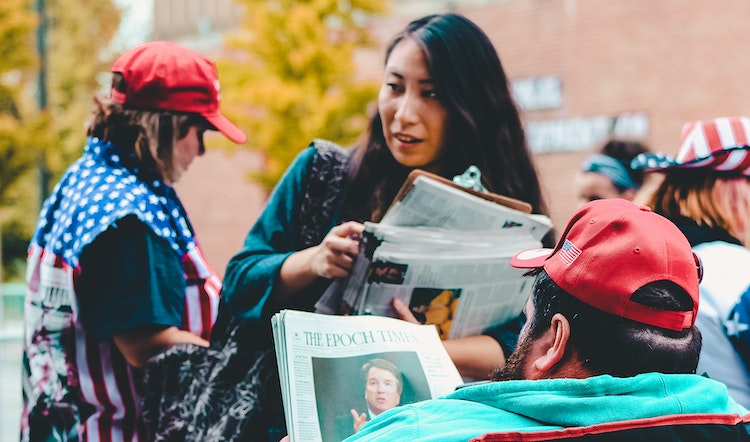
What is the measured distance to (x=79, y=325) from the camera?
2.11 meters

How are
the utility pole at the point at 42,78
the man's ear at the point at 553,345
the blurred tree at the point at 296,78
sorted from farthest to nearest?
the blurred tree at the point at 296,78, the utility pole at the point at 42,78, the man's ear at the point at 553,345

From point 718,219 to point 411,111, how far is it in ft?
3.69

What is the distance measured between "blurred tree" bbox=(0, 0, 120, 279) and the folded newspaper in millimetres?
13558

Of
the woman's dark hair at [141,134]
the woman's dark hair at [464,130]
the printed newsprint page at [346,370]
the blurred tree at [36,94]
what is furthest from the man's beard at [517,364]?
the blurred tree at [36,94]

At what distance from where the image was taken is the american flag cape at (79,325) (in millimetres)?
2092

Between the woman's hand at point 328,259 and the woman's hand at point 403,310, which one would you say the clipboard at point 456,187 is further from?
the woman's hand at point 403,310

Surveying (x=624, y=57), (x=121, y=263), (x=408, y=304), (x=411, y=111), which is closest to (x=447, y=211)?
(x=408, y=304)

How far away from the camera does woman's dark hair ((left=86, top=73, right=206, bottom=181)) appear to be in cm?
223

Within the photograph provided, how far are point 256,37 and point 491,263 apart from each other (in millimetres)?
13166

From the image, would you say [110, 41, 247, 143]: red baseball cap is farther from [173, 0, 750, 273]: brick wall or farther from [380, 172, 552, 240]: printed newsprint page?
[173, 0, 750, 273]: brick wall

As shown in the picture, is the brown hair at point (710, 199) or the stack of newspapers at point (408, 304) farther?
the brown hair at point (710, 199)

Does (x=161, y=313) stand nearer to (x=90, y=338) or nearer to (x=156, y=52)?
(x=90, y=338)

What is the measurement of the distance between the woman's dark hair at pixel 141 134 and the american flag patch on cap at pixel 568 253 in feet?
4.17

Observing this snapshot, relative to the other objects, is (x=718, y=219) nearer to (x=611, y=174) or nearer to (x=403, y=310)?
(x=403, y=310)
